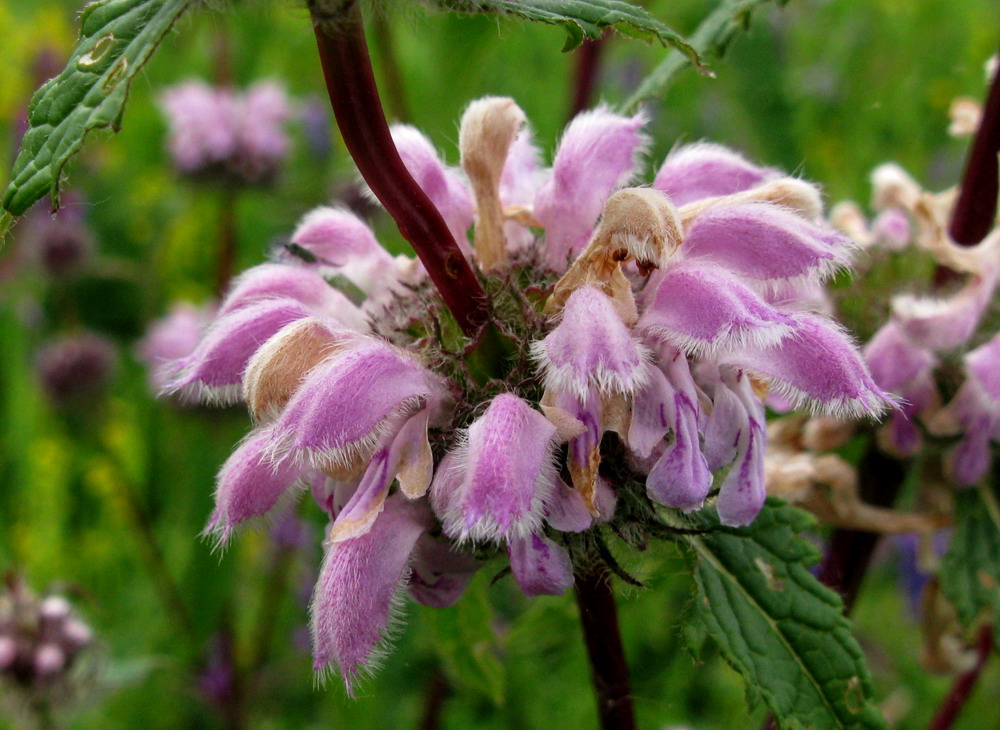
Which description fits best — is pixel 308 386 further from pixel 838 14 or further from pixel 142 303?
pixel 838 14

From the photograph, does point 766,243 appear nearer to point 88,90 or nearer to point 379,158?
point 379,158

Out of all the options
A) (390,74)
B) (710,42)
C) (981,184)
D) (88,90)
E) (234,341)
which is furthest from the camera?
(390,74)

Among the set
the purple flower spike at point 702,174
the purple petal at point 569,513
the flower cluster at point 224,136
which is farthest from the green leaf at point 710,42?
the flower cluster at point 224,136

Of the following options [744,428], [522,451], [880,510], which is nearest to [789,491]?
[880,510]

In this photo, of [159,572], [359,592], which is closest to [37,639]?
[159,572]

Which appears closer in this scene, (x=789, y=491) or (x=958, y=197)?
(x=789, y=491)
